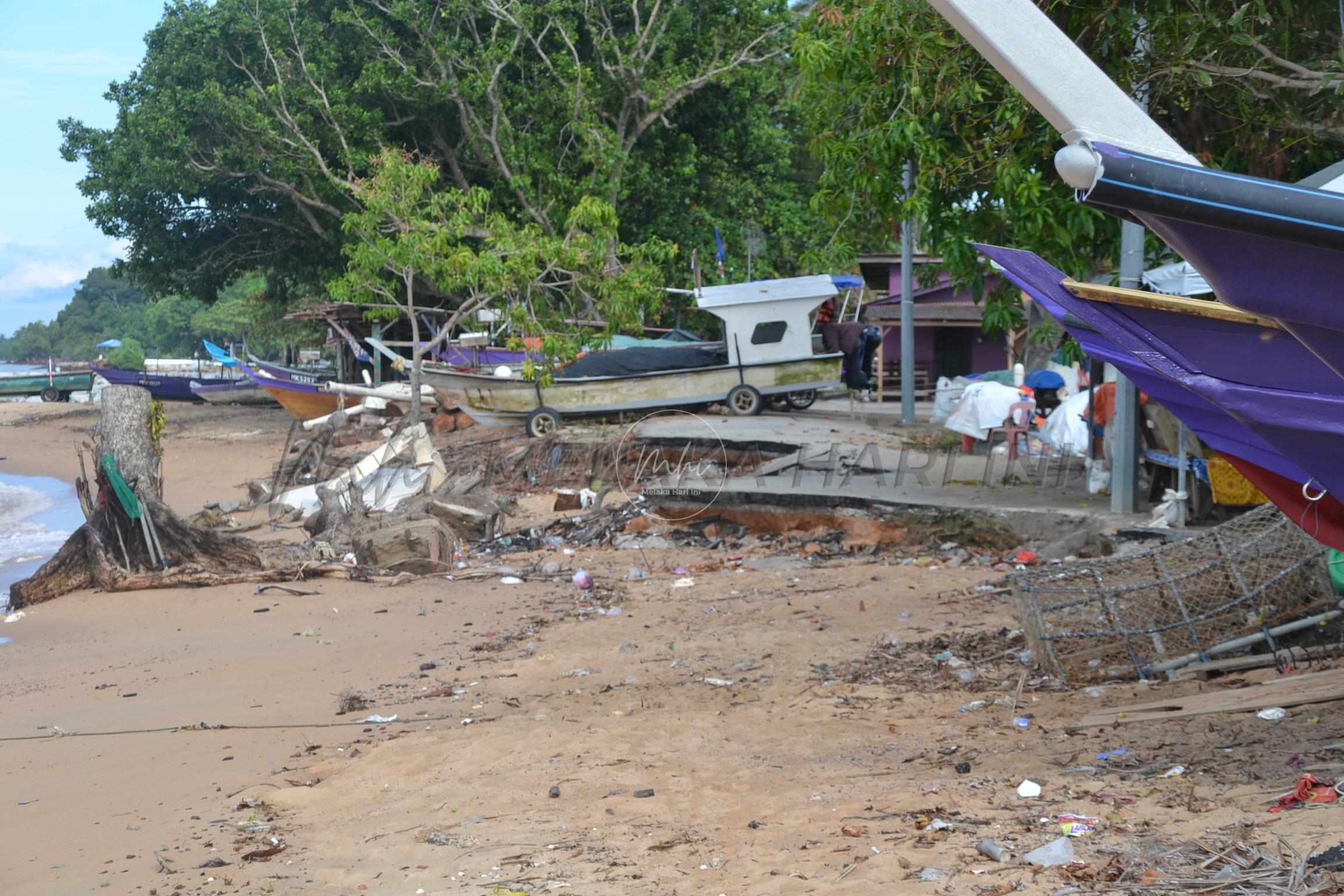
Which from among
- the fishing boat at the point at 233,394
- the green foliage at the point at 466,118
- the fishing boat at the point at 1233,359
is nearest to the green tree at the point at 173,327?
the fishing boat at the point at 233,394

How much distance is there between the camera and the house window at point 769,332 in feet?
58.2

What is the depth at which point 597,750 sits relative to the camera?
16.0 feet

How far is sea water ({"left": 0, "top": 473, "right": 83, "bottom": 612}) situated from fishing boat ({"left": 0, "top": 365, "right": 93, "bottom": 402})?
21.3 metres

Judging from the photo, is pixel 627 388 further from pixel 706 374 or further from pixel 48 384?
pixel 48 384

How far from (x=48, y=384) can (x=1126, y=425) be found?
43.0 metres

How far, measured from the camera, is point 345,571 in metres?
9.50

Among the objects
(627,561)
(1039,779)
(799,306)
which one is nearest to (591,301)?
(799,306)

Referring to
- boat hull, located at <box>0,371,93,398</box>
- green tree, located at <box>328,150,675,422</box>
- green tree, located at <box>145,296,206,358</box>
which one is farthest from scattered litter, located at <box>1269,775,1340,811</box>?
green tree, located at <box>145,296,206,358</box>

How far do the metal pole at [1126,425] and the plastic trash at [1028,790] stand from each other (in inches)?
185

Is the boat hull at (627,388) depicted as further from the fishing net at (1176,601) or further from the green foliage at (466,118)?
the fishing net at (1176,601)

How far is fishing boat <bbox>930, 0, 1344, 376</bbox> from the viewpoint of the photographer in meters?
2.85

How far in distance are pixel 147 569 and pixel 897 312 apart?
660 inches

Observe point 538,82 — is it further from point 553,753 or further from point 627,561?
point 553,753

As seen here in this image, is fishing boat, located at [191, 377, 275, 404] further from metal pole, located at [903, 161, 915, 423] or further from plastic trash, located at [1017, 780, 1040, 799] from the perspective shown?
plastic trash, located at [1017, 780, 1040, 799]
